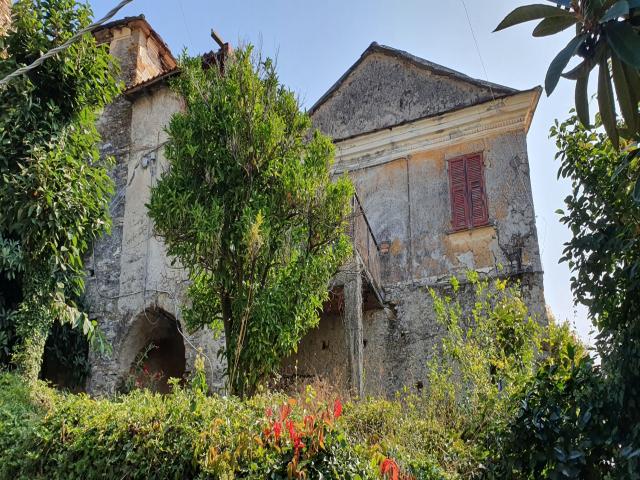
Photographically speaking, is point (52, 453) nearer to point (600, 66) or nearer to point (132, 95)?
point (600, 66)

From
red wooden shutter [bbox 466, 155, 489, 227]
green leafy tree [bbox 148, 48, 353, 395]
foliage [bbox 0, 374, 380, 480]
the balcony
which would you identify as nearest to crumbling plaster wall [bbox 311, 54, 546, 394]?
red wooden shutter [bbox 466, 155, 489, 227]

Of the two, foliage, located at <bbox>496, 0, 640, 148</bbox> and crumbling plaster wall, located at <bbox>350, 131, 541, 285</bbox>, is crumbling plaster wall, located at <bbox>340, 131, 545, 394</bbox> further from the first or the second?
foliage, located at <bbox>496, 0, 640, 148</bbox>

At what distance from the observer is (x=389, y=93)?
12195 millimetres

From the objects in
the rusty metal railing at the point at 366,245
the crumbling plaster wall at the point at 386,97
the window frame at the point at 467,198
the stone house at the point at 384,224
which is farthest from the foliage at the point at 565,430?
the crumbling plaster wall at the point at 386,97

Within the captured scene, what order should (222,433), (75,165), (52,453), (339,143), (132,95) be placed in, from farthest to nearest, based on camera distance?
(132,95) → (339,143) → (75,165) → (52,453) → (222,433)

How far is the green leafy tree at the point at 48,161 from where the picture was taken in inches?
306

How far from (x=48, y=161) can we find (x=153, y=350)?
565 centimetres

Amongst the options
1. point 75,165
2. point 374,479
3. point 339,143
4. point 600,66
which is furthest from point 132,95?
point 600,66

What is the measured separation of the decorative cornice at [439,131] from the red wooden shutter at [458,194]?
475 mm

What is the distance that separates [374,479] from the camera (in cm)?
458

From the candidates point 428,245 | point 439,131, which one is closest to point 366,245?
point 428,245

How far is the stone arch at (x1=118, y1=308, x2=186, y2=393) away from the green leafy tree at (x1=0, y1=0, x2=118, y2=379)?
3014mm

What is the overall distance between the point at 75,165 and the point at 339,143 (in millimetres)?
5236

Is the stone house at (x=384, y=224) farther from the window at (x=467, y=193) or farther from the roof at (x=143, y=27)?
the roof at (x=143, y=27)
